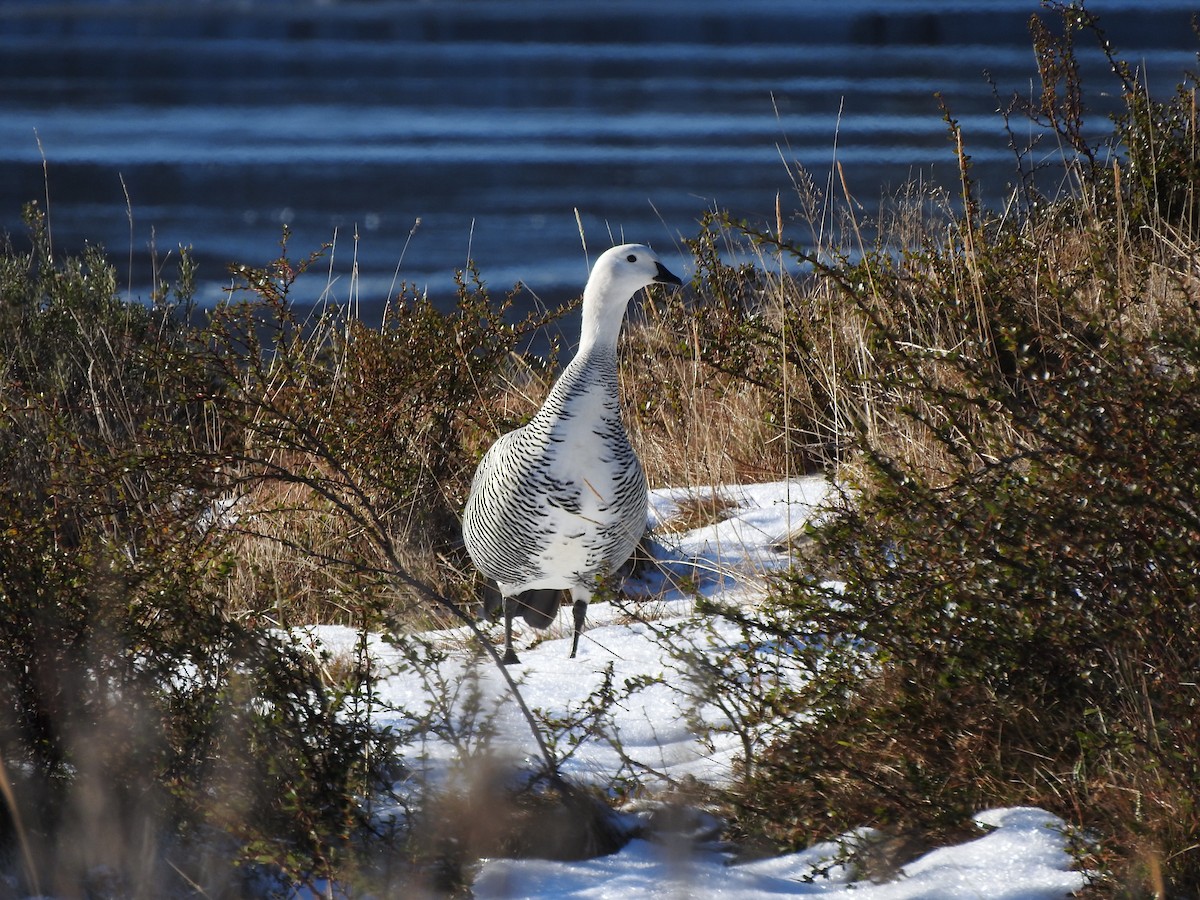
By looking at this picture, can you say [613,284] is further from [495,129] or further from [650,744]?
[495,129]

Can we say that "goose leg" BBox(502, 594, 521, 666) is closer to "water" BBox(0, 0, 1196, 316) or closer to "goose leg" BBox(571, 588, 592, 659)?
"goose leg" BBox(571, 588, 592, 659)

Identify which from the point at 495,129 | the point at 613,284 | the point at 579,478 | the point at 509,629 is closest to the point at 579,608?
the point at 509,629

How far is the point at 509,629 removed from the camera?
4.32 m

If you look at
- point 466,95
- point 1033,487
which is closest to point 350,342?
point 1033,487

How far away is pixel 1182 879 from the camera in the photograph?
86.4 inches

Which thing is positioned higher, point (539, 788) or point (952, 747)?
point (952, 747)

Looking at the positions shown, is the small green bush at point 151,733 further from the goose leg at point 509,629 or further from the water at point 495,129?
the water at point 495,129

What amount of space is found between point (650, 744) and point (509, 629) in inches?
50.0

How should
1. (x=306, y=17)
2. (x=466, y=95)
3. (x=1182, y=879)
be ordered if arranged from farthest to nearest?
(x=306, y=17), (x=466, y=95), (x=1182, y=879)

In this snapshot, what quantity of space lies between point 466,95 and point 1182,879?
22168 millimetres

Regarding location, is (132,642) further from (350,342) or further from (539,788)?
(350,342)

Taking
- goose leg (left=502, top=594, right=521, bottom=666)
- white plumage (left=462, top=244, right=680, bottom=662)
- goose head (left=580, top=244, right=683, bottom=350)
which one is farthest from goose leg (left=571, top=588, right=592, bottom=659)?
Result: goose head (left=580, top=244, right=683, bottom=350)

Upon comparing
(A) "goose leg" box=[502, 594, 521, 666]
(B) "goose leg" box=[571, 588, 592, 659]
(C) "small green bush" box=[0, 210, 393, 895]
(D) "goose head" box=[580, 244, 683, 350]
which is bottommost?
(A) "goose leg" box=[502, 594, 521, 666]

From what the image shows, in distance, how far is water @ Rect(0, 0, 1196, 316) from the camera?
39.6 ft
